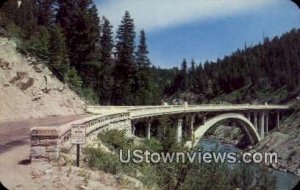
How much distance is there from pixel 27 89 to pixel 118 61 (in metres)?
1.72

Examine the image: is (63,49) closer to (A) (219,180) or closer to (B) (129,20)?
(B) (129,20)

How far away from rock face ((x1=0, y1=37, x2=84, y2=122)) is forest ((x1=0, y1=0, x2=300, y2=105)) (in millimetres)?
278

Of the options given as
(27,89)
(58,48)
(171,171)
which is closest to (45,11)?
(58,48)

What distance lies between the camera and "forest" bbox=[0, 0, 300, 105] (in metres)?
8.24

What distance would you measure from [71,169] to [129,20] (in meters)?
2.46

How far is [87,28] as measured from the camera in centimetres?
911

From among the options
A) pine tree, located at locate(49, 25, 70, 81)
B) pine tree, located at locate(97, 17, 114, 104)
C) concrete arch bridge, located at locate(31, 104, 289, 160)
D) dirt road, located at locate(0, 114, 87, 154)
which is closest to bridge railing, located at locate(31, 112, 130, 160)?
concrete arch bridge, located at locate(31, 104, 289, 160)

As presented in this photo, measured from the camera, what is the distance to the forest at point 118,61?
8242 millimetres

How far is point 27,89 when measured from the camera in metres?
8.89

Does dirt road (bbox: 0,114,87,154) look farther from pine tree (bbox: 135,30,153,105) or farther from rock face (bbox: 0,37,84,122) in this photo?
pine tree (bbox: 135,30,153,105)

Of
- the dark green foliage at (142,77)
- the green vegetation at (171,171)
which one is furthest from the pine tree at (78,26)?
the green vegetation at (171,171)

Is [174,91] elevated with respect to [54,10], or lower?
lower

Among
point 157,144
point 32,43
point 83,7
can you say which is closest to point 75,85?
point 32,43

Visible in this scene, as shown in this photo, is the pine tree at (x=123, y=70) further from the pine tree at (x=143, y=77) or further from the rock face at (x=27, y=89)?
the rock face at (x=27, y=89)
